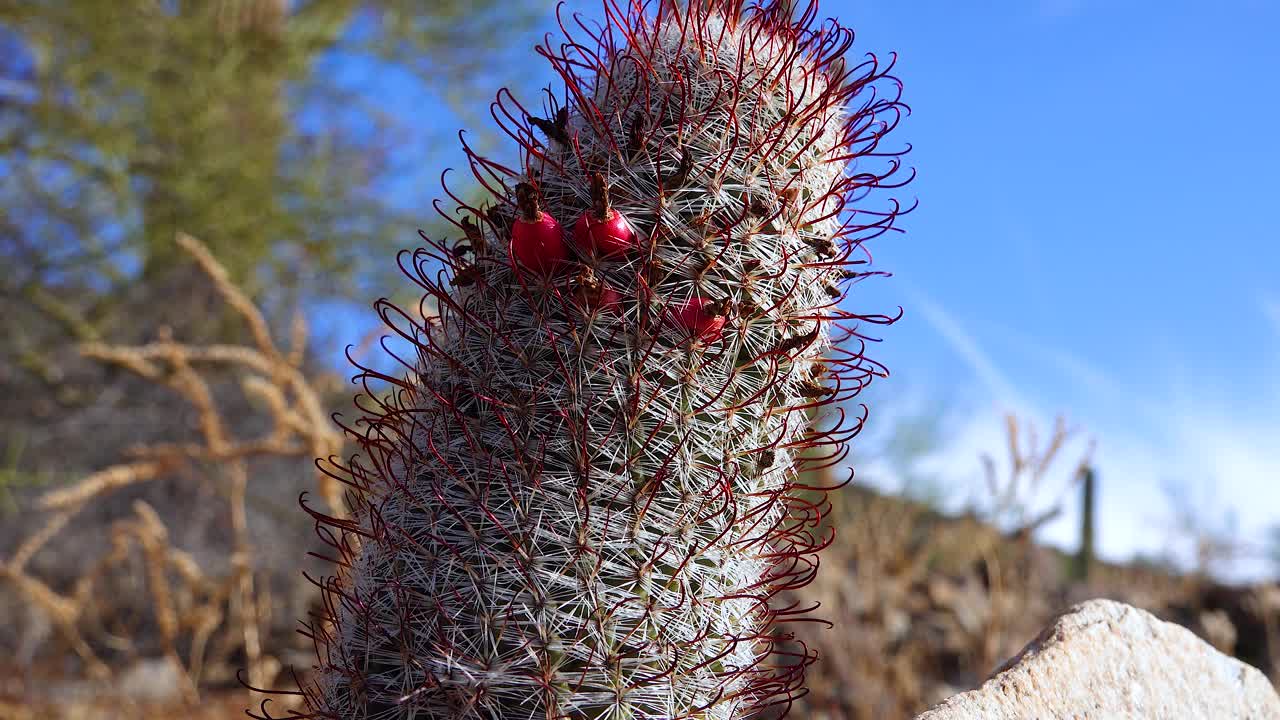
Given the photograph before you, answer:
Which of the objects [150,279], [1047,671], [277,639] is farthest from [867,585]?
[150,279]

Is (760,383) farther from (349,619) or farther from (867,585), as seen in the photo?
(867,585)

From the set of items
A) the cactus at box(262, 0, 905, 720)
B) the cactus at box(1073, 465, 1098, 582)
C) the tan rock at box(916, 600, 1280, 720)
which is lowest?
the tan rock at box(916, 600, 1280, 720)

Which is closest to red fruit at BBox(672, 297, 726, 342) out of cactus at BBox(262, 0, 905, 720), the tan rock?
cactus at BBox(262, 0, 905, 720)

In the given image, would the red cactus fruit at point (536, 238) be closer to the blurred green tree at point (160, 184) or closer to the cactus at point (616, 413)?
the cactus at point (616, 413)

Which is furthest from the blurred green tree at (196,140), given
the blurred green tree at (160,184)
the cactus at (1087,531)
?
the cactus at (1087,531)

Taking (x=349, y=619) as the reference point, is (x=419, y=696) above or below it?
below

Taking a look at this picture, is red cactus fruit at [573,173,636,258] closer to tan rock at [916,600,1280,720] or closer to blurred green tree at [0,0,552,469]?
tan rock at [916,600,1280,720]

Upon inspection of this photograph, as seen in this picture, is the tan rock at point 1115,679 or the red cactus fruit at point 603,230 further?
the tan rock at point 1115,679
